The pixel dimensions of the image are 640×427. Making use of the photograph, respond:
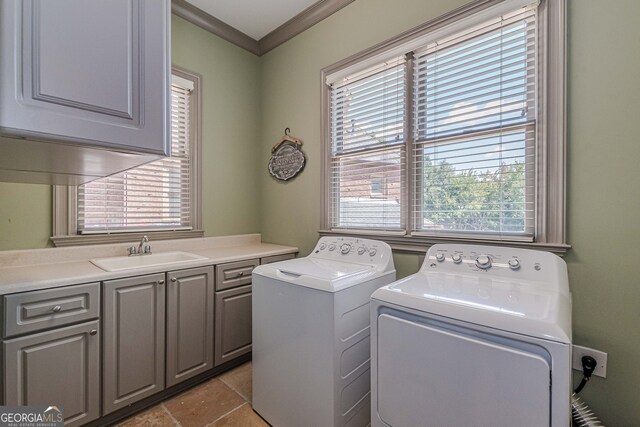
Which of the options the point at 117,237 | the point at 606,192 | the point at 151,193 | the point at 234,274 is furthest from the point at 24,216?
the point at 606,192

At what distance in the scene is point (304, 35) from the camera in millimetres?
2658

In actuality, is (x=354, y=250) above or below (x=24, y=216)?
below

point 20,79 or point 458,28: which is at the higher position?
point 458,28

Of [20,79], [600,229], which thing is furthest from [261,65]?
[600,229]

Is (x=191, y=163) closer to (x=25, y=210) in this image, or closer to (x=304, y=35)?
(x=25, y=210)

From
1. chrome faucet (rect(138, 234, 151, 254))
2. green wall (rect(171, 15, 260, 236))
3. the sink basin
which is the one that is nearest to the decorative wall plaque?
green wall (rect(171, 15, 260, 236))

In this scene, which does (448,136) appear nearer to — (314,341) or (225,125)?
(314,341)

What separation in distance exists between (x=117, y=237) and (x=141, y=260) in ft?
0.80

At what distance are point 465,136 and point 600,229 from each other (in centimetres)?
Result: 81

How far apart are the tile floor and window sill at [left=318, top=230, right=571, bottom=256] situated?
52.5 inches

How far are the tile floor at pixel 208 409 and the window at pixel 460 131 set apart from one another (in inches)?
56.0

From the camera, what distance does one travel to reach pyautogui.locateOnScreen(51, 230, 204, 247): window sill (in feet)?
6.33

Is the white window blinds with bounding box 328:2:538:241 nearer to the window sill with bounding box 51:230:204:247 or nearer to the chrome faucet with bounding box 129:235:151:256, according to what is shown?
the window sill with bounding box 51:230:204:247

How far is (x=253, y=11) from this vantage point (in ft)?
8.27
